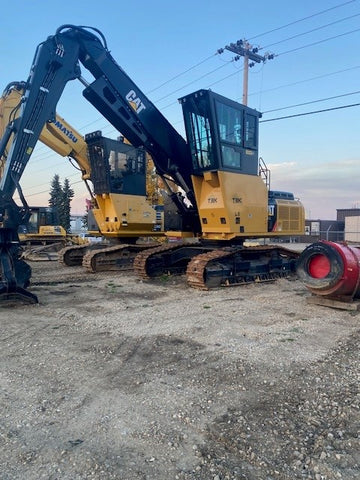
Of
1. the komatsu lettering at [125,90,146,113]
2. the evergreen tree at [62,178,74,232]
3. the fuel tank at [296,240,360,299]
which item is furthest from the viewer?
the evergreen tree at [62,178,74,232]

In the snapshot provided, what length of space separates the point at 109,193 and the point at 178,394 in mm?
8850

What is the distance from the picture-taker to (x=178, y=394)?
371 centimetres

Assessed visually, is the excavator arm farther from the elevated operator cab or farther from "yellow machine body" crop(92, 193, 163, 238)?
"yellow machine body" crop(92, 193, 163, 238)

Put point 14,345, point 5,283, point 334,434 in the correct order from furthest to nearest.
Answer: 1. point 5,283
2. point 14,345
3. point 334,434

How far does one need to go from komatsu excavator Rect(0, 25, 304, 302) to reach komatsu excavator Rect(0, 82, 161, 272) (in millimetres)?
1372

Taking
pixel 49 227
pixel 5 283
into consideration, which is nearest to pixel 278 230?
pixel 5 283

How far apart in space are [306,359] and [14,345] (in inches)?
144

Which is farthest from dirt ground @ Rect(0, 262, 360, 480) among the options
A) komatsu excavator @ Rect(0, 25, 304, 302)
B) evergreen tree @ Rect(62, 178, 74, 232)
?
evergreen tree @ Rect(62, 178, 74, 232)

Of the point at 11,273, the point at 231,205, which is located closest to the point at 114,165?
the point at 231,205

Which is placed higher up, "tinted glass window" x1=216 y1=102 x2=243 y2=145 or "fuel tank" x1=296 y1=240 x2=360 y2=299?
"tinted glass window" x1=216 y1=102 x2=243 y2=145

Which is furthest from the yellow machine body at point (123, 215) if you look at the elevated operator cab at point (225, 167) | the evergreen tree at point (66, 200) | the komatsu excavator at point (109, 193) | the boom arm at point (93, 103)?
the evergreen tree at point (66, 200)

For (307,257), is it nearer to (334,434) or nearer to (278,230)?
(278,230)

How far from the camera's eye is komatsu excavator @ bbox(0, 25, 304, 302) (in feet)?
27.0

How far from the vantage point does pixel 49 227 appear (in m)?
21.7
